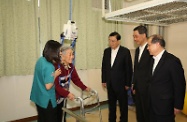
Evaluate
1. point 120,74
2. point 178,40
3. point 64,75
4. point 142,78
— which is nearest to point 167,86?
point 142,78

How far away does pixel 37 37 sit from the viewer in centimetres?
316

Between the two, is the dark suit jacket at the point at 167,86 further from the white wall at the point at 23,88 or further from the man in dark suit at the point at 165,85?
the white wall at the point at 23,88

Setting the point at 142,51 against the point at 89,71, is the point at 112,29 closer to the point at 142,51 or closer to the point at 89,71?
the point at 89,71

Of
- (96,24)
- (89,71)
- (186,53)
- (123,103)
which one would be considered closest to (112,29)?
(96,24)

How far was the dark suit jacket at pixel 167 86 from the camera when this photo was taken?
1.89 metres

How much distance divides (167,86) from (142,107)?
0.54 metres

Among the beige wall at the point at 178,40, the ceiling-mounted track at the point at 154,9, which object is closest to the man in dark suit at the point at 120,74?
the ceiling-mounted track at the point at 154,9

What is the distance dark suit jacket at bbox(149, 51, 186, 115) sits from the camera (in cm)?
189

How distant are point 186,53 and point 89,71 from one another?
2.07 m

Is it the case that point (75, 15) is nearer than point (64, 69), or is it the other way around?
point (64, 69)

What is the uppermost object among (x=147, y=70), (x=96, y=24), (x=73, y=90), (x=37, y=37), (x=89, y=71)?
(x=96, y=24)

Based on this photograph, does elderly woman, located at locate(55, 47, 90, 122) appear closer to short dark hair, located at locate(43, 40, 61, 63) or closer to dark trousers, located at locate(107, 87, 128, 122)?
short dark hair, located at locate(43, 40, 61, 63)

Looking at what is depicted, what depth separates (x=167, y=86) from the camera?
195 centimetres

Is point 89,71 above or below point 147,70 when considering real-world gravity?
below
